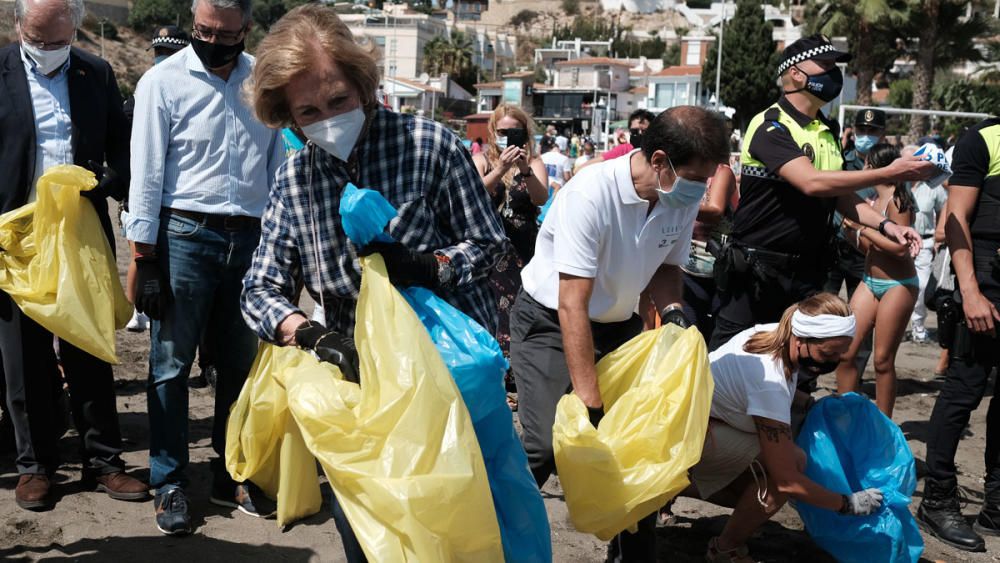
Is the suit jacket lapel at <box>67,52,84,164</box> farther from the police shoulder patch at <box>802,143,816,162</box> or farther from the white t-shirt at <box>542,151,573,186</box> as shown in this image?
the white t-shirt at <box>542,151,573,186</box>

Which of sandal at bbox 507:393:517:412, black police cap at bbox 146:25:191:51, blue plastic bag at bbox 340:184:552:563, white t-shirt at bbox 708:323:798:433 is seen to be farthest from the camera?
sandal at bbox 507:393:517:412

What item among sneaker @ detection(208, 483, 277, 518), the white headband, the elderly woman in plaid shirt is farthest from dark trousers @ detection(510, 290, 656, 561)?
sneaker @ detection(208, 483, 277, 518)

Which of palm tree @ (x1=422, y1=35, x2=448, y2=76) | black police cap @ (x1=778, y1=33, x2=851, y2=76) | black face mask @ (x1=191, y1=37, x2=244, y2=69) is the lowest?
palm tree @ (x1=422, y1=35, x2=448, y2=76)

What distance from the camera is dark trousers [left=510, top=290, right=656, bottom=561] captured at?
3179 millimetres

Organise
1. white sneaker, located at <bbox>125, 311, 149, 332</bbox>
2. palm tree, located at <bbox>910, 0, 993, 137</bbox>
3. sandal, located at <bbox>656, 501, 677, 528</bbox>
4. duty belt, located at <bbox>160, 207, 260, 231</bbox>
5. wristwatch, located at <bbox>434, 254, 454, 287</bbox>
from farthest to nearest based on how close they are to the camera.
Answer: palm tree, located at <bbox>910, 0, 993, 137</bbox> < white sneaker, located at <bbox>125, 311, 149, 332</bbox> < sandal, located at <bbox>656, 501, 677, 528</bbox> < duty belt, located at <bbox>160, 207, 260, 231</bbox> < wristwatch, located at <bbox>434, 254, 454, 287</bbox>

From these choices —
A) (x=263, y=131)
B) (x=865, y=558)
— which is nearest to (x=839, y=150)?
(x=865, y=558)

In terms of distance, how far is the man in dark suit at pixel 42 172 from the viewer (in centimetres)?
377

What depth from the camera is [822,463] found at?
364cm

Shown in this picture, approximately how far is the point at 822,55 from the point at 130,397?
4207 mm

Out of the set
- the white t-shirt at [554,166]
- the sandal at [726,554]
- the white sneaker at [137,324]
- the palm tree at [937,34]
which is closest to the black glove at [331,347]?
the sandal at [726,554]

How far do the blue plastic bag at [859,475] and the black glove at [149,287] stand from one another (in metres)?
2.59

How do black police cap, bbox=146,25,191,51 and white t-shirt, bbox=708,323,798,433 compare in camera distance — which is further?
black police cap, bbox=146,25,191,51

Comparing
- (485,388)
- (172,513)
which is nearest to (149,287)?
(172,513)

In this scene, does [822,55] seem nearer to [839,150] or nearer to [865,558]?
[839,150]
